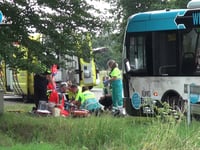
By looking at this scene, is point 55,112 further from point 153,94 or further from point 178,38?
point 178,38

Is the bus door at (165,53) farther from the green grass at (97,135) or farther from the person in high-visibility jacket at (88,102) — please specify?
the green grass at (97,135)

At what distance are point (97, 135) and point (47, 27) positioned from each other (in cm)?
308

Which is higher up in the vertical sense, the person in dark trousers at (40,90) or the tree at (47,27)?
the tree at (47,27)

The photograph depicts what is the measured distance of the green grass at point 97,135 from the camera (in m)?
7.90

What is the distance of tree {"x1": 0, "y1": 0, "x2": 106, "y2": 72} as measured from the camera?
10891 mm

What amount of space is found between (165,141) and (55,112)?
20.4 ft

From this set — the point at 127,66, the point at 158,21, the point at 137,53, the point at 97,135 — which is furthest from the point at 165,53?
the point at 97,135

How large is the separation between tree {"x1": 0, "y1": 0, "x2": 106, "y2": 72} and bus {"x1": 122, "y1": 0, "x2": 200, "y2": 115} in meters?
2.49

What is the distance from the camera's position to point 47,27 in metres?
11.3

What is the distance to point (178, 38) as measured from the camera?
13906 mm

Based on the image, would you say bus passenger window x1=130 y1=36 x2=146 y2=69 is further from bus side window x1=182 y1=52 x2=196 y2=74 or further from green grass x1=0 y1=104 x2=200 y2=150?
green grass x1=0 y1=104 x2=200 y2=150

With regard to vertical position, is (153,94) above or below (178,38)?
below

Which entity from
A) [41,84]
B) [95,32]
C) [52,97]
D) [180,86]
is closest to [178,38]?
[180,86]

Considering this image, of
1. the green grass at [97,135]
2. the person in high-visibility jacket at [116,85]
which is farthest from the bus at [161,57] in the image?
the green grass at [97,135]
